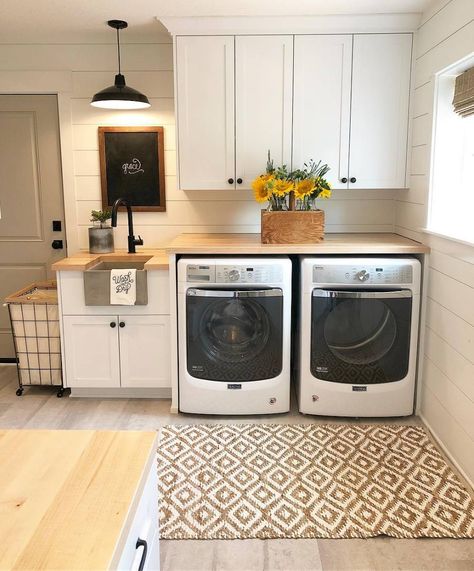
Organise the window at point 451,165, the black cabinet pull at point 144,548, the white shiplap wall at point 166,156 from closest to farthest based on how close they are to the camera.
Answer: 1. the black cabinet pull at point 144,548
2. the window at point 451,165
3. the white shiplap wall at point 166,156

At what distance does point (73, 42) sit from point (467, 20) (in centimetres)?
250

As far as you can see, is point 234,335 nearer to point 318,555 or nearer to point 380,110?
point 318,555

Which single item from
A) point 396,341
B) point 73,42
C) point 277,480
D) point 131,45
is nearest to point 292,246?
point 396,341

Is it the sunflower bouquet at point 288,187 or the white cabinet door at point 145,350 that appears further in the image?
the white cabinet door at point 145,350

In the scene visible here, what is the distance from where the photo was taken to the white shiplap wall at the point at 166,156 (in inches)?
143

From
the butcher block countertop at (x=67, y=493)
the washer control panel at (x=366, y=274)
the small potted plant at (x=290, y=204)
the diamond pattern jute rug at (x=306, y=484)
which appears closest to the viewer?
the butcher block countertop at (x=67, y=493)

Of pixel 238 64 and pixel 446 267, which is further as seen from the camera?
pixel 238 64

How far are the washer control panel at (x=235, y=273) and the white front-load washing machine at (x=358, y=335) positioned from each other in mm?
181

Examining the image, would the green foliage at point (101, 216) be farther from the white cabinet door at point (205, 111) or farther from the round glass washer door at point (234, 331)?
the round glass washer door at point (234, 331)

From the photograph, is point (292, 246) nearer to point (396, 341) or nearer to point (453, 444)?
point (396, 341)

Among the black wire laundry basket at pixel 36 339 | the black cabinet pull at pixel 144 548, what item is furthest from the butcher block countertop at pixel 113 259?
the black cabinet pull at pixel 144 548

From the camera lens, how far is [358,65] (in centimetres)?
322

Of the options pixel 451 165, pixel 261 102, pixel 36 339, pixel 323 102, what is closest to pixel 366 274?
pixel 451 165

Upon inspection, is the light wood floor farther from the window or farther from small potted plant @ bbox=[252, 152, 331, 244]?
small potted plant @ bbox=[252, 152, 331, 244]
